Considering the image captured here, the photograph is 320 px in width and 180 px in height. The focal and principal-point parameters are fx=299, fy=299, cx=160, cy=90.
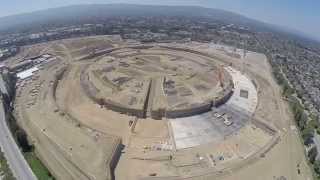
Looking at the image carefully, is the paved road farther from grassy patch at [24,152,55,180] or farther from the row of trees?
the row of trees

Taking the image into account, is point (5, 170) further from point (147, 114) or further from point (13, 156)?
point (147, 114)

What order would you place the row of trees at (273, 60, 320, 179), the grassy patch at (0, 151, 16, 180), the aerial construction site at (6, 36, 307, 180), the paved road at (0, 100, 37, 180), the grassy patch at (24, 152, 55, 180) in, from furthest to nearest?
the row of trees at (273, 60, 320, 179) → the aerial construction site at (6, 36, 307, 180) → the paved road at (0, 100, 37, 180) → the grassy patch at (24, 152, 55, 180) → the grassy patch at (0, 151, 16, 180)

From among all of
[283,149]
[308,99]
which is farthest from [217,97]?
[308,99]

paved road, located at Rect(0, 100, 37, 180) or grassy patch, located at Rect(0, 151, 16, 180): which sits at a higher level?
grassy patch, located at Rect(0, 151, 16, 180)

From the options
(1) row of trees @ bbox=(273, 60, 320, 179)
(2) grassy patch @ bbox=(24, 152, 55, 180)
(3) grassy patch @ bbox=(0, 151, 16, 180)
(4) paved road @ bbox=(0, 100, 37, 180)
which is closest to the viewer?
(3) grassy patch @ bbox=(0, 151, 16, 180)

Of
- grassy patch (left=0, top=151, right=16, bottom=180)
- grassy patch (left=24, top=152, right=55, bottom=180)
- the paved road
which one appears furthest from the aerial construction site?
grassy patch (left=0, top=151, right=16, bottom=180)

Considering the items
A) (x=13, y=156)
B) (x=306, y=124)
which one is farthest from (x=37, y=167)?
(x=306, y=124)
